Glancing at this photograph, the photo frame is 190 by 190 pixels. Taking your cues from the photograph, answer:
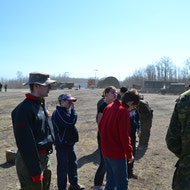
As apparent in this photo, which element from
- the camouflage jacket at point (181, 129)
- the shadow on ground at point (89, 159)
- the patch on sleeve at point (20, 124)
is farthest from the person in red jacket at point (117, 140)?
the shadow on ground at point (89, 159)

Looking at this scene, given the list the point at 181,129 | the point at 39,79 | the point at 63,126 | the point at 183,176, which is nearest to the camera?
the point at 183,176

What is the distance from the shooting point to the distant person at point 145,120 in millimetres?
6359

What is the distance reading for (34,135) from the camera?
2572 mm

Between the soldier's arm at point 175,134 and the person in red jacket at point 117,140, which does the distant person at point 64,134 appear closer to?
the person in red jacket at point 117,140

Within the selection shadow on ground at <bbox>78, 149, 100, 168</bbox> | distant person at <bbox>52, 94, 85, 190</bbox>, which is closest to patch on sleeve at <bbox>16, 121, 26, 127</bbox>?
distant person at <bbox>52, 94, 85, 190</bbox>

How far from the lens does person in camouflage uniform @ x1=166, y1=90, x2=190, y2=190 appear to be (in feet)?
6.40

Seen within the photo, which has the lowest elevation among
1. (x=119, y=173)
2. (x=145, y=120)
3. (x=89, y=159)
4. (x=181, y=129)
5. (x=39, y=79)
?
(x=89, y=159)

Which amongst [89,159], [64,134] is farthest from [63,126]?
[89,159]

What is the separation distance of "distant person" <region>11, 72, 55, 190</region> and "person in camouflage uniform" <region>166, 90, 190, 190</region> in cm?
152

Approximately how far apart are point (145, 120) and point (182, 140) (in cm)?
459

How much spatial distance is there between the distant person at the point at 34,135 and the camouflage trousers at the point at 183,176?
1.51 meters

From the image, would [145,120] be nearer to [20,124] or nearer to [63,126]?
[63,126]

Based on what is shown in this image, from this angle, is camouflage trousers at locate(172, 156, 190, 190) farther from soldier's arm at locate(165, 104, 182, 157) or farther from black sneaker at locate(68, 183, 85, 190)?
black sneaker at locate(68, 183, 85, 190)

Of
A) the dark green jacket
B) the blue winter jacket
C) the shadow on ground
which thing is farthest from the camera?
the shadow on ground
